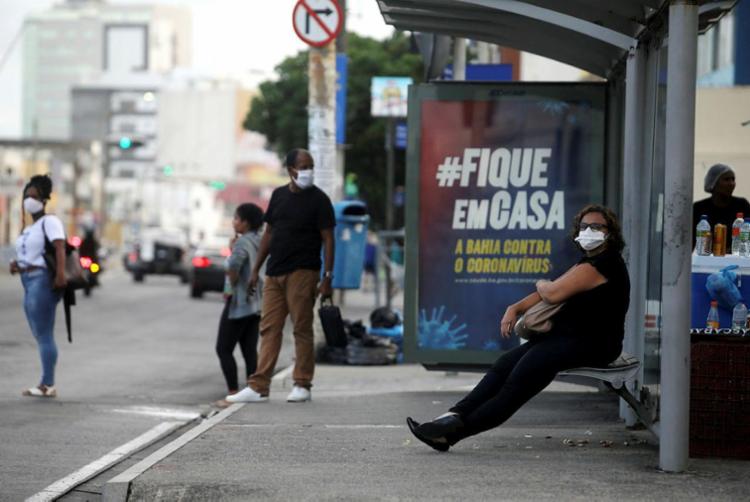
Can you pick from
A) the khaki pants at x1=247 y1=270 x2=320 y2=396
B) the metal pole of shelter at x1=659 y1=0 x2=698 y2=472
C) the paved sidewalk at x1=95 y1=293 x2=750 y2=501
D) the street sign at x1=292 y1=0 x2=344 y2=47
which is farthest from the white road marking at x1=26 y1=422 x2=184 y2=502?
the street sign at x1=292 y1=0 x2=344 y2=47

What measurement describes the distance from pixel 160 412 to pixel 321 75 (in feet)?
17.5

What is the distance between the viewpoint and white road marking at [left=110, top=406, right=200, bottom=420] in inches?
469

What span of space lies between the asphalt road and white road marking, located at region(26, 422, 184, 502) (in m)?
0.07

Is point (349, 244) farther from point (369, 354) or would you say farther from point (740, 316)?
point (740, 316)

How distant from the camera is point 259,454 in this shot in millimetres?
8305

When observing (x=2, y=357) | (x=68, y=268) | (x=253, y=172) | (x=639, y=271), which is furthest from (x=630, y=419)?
(x=253, y=172)

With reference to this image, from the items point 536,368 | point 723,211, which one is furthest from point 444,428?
point 723,211

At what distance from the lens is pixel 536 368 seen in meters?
8.02

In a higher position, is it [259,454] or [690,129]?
[690,129]

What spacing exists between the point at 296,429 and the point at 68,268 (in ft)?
12.7

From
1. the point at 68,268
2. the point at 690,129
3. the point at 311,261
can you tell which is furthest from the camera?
the point at 68,268

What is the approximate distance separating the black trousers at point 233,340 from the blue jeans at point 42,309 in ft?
4.46

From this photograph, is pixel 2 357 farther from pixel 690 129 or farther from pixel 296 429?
pixel 690 129

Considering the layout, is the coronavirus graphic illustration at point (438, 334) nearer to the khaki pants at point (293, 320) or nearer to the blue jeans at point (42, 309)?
the khaki pants at point (293, 320)
